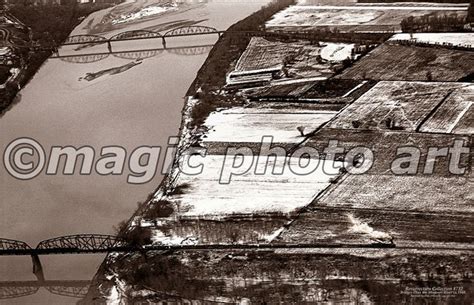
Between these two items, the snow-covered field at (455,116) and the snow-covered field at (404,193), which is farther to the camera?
the snow-covered field at (455,116)

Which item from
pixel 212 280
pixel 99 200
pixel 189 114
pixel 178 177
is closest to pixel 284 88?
pixel 189 114

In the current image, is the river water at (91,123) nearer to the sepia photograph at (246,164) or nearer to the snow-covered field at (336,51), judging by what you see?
the sepia photograph at (246,164)

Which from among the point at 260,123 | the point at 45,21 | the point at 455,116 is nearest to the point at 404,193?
the point at 455,116

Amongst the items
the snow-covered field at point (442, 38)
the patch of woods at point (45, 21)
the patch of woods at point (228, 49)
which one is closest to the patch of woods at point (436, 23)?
the snow-covered field at point (442, 38)

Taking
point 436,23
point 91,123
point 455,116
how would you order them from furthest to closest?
point 436,23
point 91,123
point 455,116

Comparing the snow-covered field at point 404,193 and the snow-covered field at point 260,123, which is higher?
the snow-covered field at point 260,123

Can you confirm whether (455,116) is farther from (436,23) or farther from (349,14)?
(349,14)

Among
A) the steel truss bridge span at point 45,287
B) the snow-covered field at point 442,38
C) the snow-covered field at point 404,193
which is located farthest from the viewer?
the snow-covered field at point 442,38
